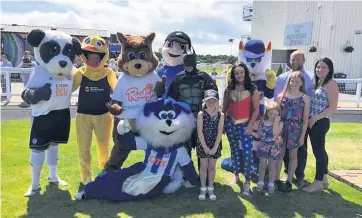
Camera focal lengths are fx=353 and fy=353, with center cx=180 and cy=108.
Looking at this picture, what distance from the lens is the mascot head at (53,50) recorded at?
427cm

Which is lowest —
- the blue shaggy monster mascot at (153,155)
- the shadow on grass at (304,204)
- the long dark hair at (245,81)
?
the shadow on grass at (304,204)

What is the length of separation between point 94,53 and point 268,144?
8.10ft

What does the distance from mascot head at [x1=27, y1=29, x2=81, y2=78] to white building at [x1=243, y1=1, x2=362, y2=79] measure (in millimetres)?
16604

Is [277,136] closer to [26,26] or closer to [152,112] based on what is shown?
[152,112]

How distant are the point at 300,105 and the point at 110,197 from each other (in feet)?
8.36

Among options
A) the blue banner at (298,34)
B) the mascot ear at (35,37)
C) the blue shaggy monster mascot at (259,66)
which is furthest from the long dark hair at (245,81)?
the blue banner at (298,34)

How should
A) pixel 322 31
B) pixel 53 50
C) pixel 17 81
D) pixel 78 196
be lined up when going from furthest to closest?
1. pixel 322 31
2. pixel 17 81
3. pixel 53 50
4. pixel 78 196

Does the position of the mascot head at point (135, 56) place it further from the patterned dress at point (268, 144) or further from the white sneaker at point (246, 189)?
the white sneaker at point (246, 189)

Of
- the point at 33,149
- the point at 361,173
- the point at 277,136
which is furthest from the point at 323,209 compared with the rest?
the point at 33,149

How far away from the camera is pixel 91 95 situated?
14.7ft

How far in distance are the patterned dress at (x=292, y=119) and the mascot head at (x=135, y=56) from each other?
1.78 meters

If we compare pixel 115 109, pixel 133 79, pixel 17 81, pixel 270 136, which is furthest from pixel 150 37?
pixel 17 81

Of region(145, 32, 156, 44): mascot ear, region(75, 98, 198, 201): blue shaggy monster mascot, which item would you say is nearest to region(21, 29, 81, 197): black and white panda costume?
region(75, 98, 198, 201): blue shaggy monster mascot

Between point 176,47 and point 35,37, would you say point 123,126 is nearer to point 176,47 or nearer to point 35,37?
point 176,47
